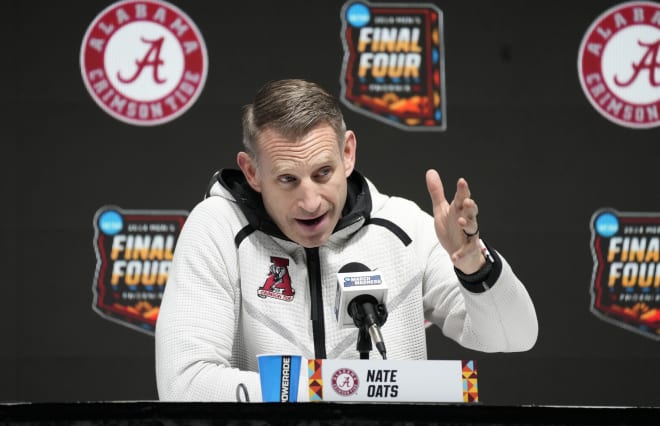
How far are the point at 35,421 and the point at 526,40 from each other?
2.77 m

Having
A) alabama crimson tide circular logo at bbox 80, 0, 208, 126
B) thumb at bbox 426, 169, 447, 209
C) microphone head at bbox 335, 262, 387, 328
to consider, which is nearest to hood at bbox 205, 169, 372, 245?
thumb at bbox 426, 169, 447, 209

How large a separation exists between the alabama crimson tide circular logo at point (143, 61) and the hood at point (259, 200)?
51.0 inches

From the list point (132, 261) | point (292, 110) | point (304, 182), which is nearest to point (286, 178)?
point (304, 182)

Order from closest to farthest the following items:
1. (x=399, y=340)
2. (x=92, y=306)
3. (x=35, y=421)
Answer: (x=35, y=421)
(x=399, y=340)
(x=92, y=306)

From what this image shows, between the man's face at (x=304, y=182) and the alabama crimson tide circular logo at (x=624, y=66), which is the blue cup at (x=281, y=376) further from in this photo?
the alabama crimson tide circular logo at (x=624, y=66)

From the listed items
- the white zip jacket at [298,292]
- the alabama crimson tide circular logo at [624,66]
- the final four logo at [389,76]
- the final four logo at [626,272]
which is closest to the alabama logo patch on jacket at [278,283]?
the white zip jacket at [298,292]

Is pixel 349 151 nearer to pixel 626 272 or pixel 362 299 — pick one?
pixel 362 299

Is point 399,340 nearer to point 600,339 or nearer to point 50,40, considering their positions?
point 600,339

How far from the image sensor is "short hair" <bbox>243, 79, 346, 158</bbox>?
6.38 feet

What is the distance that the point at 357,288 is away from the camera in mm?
1554

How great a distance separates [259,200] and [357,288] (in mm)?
612

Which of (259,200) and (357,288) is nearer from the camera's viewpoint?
(357,288)

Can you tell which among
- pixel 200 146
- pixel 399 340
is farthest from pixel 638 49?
pixel 399 340

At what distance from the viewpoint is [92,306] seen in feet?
10.8
